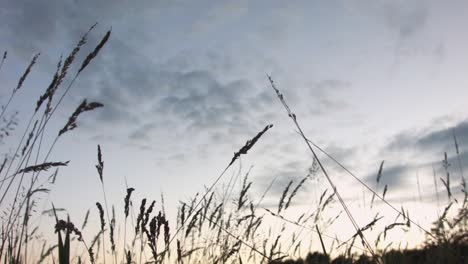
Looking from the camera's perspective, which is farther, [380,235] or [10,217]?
[380,235]

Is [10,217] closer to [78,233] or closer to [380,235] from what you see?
[78,233]

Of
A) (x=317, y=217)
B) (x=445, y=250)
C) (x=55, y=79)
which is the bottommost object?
(x=445, y=250)

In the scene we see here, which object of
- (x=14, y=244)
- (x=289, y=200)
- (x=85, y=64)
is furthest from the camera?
(x=289, y=200)

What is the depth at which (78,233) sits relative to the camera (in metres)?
1.99

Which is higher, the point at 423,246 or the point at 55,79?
the point at 55,79

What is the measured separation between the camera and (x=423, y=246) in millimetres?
3641

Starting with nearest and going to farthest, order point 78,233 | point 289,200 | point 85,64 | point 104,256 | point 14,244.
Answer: point 78,233 < point 85,64 < point 14,244 < point 104,256 < point 289,200

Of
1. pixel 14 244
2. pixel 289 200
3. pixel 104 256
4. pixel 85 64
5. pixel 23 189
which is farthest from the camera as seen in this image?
pixel 289 200

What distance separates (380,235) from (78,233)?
246cm

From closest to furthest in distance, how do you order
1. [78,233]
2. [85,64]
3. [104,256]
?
1. [78,233]
2. [85,64]
3. [104,256]

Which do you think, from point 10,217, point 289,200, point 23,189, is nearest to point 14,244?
point 10,217

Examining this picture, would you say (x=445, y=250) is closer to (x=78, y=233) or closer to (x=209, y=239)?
(x=78, y=233)

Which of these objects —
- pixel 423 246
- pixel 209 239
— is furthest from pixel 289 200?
pixel 423 246

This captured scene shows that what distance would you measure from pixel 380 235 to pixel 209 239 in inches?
64.8
